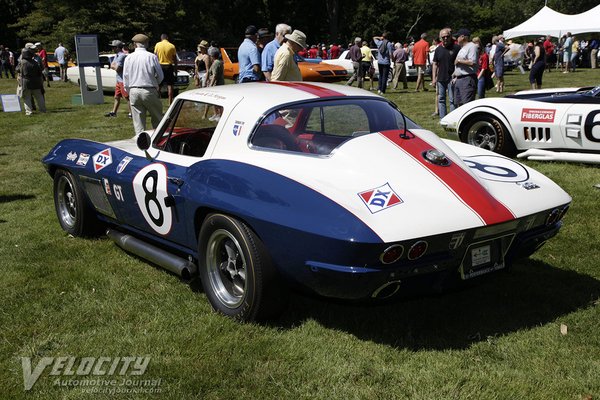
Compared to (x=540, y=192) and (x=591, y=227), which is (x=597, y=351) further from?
(x=591, y=227)

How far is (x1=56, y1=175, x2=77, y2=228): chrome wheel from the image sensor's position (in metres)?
5.75

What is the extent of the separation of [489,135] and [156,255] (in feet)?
17.9

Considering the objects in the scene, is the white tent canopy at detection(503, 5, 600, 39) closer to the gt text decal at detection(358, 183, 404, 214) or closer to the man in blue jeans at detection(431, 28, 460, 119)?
the man in blue jeans at detection(431, 28, 460, 119)

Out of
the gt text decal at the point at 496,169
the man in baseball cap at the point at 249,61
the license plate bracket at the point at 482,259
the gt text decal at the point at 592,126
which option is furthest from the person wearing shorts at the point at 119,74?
the license plate bracket at the point at 482,259

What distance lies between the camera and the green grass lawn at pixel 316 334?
10.3ft

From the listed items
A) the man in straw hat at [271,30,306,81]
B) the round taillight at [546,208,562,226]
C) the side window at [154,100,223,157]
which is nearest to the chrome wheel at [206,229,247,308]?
the side window at [154,100,223,157]

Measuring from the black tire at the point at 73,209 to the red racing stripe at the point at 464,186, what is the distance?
2.91 meters

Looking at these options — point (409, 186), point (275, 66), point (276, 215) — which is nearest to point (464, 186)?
point (409, 186)

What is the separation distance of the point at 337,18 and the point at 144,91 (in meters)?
44.3

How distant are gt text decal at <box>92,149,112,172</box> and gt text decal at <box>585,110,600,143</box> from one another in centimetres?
557

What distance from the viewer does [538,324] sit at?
3.76 m

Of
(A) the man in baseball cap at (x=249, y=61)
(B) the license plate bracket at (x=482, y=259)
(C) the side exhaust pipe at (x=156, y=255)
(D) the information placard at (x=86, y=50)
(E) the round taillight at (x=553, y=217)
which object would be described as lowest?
(C) the side exhaust pipe at (x=156, y=255)

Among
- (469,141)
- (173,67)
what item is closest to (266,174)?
(469,141)

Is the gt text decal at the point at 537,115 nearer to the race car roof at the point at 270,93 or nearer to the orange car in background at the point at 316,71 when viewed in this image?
the race car roof at the point at 270,93
